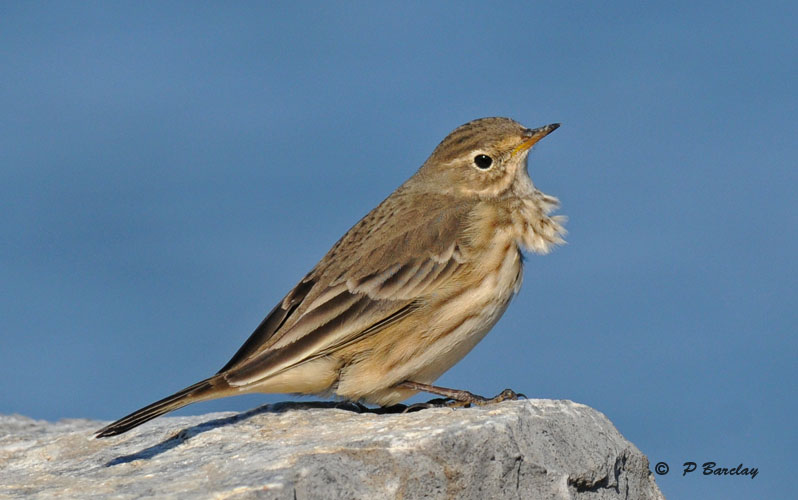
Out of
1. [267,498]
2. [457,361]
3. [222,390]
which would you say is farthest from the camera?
[457,361]

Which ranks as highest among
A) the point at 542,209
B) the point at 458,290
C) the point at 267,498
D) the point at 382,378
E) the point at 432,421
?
the point at 542,209

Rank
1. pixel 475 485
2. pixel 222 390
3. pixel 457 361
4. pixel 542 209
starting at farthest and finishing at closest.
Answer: pixel 542 209 → pixel 457 361 → pixel 222 390 → pixel 475 485

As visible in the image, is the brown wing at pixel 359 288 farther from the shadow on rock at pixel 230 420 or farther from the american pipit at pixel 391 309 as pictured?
the shadow on rock at pixel 230 420

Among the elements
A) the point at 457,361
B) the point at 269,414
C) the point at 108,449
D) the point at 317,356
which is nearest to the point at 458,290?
the point at 457,361

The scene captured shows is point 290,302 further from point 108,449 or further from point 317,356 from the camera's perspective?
point 108,449

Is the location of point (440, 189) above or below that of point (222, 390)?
above

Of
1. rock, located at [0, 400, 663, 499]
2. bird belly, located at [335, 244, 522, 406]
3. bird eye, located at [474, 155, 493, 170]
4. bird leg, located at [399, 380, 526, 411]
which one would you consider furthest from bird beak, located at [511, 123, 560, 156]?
rock, located at [0, 400, 663, 499]

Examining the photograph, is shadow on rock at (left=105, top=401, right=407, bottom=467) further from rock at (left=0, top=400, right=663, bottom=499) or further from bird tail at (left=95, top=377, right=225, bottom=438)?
bird tail at (left=95, top=377, right=225, bottom=438)

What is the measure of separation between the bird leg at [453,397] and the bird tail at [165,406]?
1.72 meters

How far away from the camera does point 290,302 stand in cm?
877

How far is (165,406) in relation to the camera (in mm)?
7328

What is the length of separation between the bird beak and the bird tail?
157 inches

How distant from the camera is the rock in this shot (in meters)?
6.18

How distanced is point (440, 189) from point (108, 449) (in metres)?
4.01
